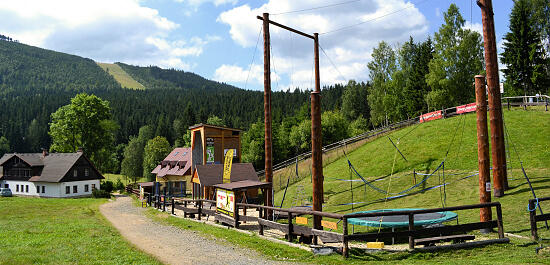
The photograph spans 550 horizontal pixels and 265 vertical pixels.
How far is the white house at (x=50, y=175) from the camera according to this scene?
1997 inches

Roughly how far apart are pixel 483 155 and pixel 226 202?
1182cm

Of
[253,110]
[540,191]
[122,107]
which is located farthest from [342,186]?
[122,107]

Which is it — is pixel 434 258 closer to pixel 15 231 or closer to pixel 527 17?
pixel 15 231

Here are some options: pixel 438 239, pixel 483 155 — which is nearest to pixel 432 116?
pixel 483 155

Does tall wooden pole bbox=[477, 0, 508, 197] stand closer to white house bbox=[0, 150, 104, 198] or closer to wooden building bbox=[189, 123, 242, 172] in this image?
wooden building bbox=[189, 123, 242, 172]

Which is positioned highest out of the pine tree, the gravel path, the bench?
the pine tree

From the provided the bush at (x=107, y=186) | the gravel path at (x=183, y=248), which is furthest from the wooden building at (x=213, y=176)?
the bush at (x=107, y=186)

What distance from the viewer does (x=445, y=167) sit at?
2616 centimetres

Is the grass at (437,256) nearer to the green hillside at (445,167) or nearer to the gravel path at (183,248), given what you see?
the gravel path at (183,248)

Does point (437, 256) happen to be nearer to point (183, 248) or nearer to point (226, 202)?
point (183, 248)

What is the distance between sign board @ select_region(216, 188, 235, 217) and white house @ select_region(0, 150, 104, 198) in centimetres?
3951

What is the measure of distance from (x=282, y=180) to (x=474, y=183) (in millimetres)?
19593

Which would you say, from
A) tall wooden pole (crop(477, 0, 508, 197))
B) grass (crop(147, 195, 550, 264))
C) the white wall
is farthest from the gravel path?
the white wall

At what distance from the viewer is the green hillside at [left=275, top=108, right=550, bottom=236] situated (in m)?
18.8
